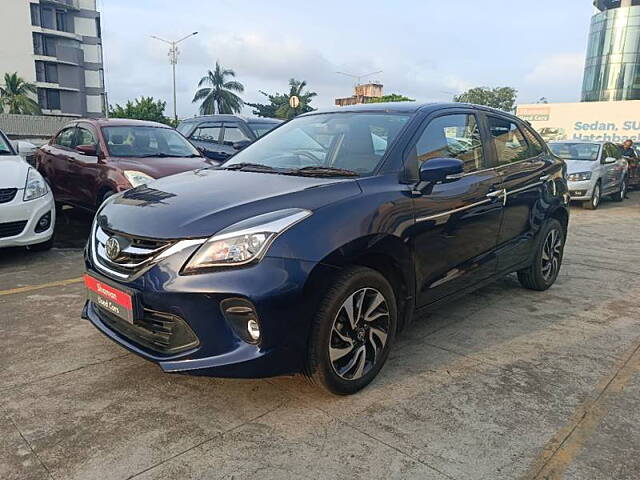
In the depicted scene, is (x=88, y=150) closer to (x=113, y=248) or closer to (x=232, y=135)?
(x=232, y=135)

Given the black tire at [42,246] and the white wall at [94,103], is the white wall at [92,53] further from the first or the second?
the black tire at [42,246]

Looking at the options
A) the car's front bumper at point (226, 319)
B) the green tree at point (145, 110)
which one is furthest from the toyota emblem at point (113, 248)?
the green tree at point (145, 110)

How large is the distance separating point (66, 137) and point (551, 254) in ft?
22.6

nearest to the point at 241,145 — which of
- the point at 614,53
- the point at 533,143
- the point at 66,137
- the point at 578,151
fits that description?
the point at 533,143

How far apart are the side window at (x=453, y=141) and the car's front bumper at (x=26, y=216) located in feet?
13.2

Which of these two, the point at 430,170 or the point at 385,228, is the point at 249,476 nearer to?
the point at 385,228

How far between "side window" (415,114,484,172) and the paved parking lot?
50.2 inches

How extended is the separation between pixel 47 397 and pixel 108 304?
0.61 m

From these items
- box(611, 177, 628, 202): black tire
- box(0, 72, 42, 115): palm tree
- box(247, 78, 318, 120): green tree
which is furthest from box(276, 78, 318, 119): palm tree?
box(611, 177, 628, 202): black tire

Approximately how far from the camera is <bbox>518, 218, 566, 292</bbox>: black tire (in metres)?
4.72

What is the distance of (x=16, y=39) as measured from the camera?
48469mm

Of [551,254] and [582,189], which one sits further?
[582,189]

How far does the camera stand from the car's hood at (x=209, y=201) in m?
2.57

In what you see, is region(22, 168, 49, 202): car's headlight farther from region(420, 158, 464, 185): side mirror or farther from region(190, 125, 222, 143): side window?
region(190, 125, 222, 143): side window
